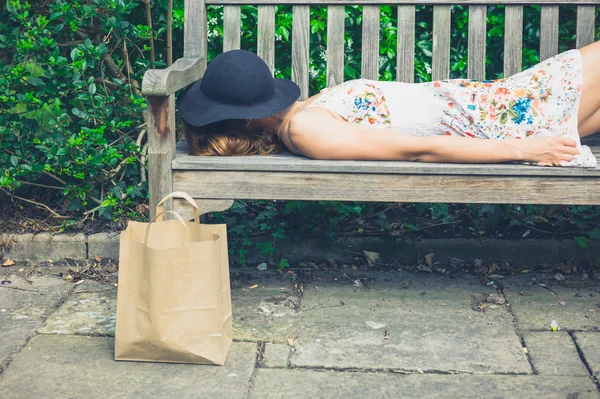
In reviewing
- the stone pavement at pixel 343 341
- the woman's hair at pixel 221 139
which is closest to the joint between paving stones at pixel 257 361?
the stone pavement at pixel 343 341

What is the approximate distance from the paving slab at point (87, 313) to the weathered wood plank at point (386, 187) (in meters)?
0.60

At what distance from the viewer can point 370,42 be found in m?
3.39

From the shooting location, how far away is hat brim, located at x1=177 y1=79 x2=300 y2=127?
2.83m

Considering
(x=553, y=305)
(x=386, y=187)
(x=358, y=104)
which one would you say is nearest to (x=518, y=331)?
(x=553, y=305)

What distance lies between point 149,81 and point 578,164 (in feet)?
4.95

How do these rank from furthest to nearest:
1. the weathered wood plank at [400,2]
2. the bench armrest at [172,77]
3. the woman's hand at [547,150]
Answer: the weathered wood plank at [400,2] < the woman's hand at [547,150] < the bench armrest at [172,77]

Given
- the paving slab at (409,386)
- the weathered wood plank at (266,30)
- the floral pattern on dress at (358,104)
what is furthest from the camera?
the weathered wood plank at (266,30)

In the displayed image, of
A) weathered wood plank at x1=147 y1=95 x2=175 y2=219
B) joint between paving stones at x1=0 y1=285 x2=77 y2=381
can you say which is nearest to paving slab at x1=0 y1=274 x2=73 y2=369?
joint between paving stones at x1=0 y1=285 x2=77 y2=381

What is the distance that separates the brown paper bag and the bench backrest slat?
3.66 ft

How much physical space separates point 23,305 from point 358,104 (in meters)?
1.54

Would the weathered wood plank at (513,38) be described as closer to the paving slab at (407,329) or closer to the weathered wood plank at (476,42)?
the weathered wood plank at (476,42)

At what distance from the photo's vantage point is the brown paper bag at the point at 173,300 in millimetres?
2367

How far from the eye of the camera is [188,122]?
2.88 metres

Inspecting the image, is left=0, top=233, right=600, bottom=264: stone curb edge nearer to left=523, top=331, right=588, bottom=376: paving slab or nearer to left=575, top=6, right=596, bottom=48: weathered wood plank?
left=523, top=331, right=588, bottom=376: paving slab
